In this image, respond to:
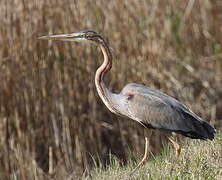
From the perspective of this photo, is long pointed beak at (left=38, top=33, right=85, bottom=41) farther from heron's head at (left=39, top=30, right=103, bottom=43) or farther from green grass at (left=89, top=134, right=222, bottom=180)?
green grass at (left=89, top=134, right=222, bottom=180)

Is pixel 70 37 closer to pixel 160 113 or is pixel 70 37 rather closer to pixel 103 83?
pixel 103 83

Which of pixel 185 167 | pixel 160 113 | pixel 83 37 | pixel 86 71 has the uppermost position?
pixel 83 37

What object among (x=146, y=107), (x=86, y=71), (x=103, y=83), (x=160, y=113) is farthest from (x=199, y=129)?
(x=86, y=71)

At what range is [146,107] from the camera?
5613 mm

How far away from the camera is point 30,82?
7.84 metres

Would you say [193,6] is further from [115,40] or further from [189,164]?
[189,164]

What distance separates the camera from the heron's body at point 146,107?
5.54 metres

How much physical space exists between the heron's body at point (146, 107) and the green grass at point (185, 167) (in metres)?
0.50

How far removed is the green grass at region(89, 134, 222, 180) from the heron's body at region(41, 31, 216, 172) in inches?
19.8

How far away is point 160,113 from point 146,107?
15 centimetres

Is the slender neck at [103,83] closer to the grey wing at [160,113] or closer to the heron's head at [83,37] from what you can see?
the heron's head at [83,37]

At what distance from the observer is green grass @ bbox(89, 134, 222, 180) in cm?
421

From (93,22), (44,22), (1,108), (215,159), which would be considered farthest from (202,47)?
(215,159)

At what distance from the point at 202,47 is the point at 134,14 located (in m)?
1.47
